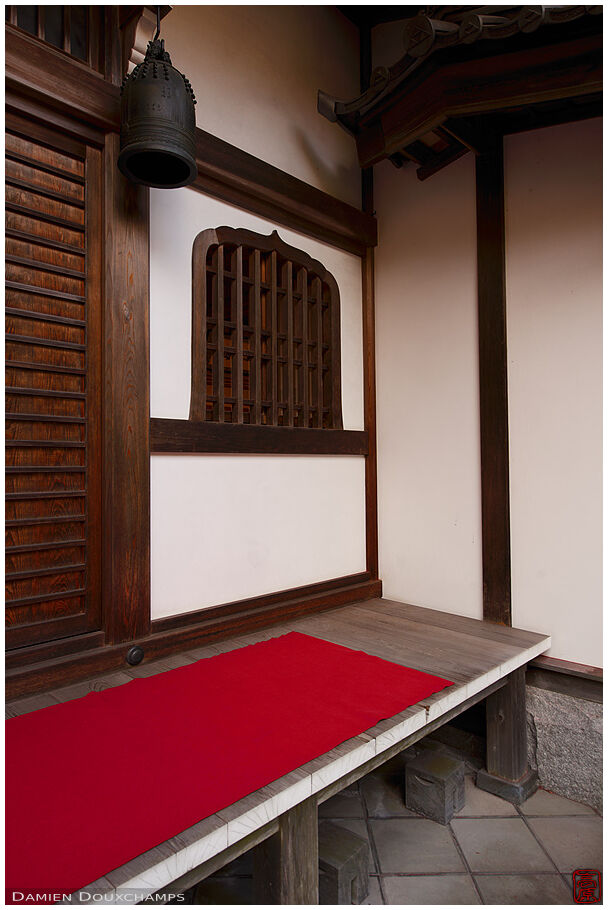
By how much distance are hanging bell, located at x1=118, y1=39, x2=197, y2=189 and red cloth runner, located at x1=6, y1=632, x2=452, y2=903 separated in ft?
6.26

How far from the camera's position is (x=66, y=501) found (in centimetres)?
214

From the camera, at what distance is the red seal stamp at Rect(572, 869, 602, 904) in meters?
2.14

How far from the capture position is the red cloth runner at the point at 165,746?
125 cm

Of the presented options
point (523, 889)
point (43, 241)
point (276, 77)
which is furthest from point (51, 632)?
point (276, 77)

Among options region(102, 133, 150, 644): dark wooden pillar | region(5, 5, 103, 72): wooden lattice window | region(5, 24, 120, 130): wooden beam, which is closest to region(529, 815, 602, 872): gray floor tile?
region(102, 133, 150, 644): dark wooden pillar

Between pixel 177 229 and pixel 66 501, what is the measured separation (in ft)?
4.24

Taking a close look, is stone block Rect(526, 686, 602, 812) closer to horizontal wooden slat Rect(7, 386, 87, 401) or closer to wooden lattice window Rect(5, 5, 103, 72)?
horizontal wooden slat Rect(7, 386, 87, 401)

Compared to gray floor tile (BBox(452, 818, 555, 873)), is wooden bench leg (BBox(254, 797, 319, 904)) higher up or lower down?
higher up

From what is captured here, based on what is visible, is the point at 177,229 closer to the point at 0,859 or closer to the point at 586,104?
the point at 586,104

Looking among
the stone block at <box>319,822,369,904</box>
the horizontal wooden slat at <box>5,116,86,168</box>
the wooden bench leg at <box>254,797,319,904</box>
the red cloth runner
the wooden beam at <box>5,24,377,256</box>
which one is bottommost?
the stone block at <box>319,822,369,904</box>

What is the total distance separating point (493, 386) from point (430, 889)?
2.33 meters

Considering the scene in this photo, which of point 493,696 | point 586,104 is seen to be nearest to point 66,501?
point 493,696

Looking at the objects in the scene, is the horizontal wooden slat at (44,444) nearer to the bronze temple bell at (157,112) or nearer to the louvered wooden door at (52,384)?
the louvered wooden door at (52,384)

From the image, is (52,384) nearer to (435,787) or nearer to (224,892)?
(224,892)
